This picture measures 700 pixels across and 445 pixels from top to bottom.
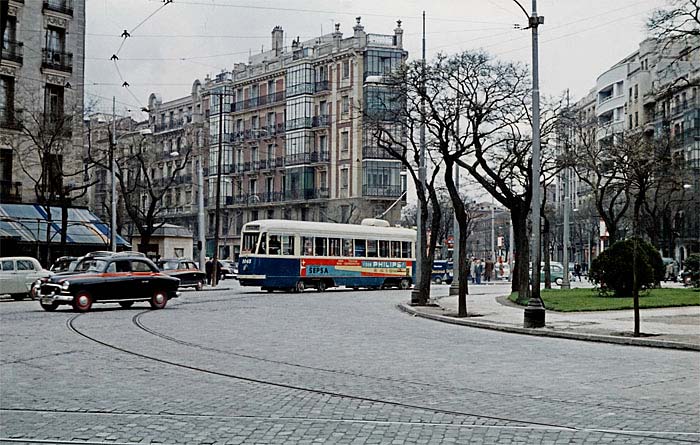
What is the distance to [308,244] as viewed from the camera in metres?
45.8

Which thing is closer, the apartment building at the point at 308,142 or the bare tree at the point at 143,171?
the bare tree at the point at 143,171

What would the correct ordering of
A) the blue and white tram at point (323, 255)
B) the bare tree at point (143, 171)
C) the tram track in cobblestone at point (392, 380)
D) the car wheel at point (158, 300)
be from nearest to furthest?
the tram track in cobblestone at point (392, 380) → the car wheel at point (158, 300) → the blue and white tram at point (323, 255) → the bare tree at point (143, 171)

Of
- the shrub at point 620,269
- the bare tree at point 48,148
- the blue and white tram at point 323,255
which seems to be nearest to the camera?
the shrub at point 620,269

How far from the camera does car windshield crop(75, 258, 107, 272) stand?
1101 inches

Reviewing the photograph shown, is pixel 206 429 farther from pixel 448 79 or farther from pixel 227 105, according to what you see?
pixel 227 105

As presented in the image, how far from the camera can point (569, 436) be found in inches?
344

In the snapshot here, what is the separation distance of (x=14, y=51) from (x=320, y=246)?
17.1 m

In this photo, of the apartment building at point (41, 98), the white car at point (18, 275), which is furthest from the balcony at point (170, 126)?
the white car at point (18, 275)

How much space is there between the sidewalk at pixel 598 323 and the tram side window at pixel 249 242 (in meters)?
13.1

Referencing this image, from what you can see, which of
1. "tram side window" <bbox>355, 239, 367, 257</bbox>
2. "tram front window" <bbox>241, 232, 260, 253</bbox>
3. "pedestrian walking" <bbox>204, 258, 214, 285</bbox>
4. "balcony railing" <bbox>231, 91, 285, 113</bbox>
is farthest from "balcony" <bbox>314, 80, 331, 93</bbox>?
"tram front window" <bbox>241, 232, 260, 253</bbox>

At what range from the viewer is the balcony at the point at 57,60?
47062 mm

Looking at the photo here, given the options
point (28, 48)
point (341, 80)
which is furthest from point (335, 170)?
point (28, 48)

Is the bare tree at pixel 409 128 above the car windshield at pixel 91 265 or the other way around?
above

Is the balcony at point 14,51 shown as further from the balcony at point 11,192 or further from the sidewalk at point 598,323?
the sidewalk at point 598,323
